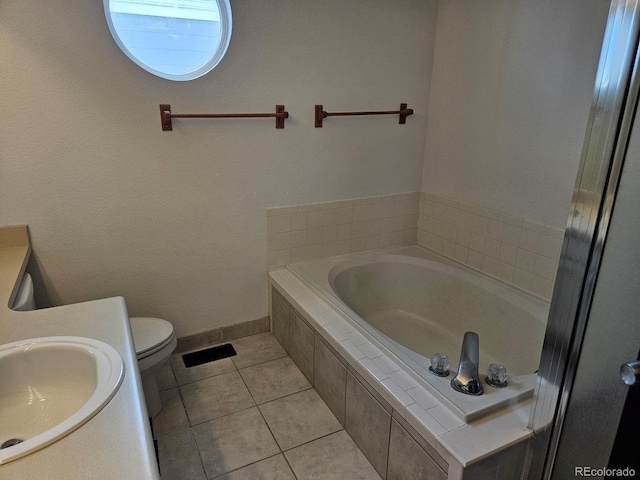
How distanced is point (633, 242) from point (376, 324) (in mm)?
1770

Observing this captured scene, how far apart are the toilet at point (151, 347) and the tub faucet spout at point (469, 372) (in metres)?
1.23

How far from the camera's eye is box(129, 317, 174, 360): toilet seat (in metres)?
1.86

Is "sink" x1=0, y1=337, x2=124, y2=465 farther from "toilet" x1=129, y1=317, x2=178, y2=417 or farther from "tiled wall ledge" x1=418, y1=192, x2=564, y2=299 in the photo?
"tiled wall ledge" x1=418, y1=192, x2=564, y2=299

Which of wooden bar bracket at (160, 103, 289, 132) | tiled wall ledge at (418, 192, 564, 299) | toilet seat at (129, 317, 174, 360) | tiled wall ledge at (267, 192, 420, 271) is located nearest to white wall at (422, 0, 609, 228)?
tiled wall ledge at (418, 192, 564, 299)

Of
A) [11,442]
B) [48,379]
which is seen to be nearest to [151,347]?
[48,379]

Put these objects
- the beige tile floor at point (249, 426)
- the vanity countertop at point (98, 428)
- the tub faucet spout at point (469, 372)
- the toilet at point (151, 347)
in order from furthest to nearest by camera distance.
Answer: the toilet at point (151, 347), the beige tile floor at point (249, 426), the tub faucet spout at point (469, 372), the vanity countertop at point (98, 428)

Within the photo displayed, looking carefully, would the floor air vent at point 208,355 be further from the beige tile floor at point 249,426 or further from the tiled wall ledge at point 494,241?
the tiled wall ledge at point 494,241

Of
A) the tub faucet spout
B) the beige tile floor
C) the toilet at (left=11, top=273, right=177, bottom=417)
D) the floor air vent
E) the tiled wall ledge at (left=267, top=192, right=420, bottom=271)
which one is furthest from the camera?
the tiled wall ledge at (left=267, top=192, right=420, bottom=271)

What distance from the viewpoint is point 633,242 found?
938mm

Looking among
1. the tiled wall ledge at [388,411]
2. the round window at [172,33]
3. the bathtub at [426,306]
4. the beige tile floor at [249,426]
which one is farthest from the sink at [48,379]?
the round window at [172,33]

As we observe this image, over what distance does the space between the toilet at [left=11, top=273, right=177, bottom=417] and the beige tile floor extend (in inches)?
5.1

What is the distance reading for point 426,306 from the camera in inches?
104

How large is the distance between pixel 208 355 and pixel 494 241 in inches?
67.4

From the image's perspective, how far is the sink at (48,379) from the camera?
108 cm
